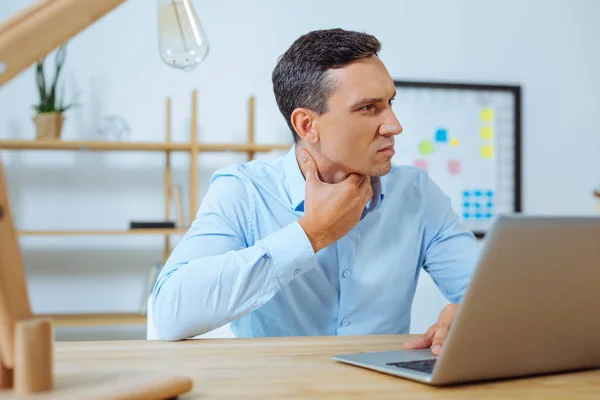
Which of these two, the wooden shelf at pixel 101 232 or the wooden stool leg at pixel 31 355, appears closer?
the wooden stool leg at pixel 31 355

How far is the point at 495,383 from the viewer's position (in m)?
0.75

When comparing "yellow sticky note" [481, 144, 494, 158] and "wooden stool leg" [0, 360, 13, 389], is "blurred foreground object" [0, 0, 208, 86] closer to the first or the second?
"wooden stool leg" [0, 360, 13, 389]

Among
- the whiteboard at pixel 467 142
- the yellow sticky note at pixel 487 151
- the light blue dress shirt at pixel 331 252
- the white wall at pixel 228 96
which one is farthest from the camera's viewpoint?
the yellow sticky note at pixel 487 151

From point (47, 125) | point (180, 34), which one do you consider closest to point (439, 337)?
point (180, 34)

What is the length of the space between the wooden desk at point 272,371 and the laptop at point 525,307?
2cm

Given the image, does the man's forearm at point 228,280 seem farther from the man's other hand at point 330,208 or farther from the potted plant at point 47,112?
the potted plant at point 47,112

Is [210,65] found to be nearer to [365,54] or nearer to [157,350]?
[365,54]

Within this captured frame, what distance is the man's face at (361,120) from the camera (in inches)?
57.6

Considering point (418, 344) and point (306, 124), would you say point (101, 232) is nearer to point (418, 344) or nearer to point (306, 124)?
point (306, 124)

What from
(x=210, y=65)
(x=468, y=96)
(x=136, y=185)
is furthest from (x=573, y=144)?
(x=136, y=185)

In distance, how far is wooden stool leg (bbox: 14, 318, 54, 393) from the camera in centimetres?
60

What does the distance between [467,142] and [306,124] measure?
1.98 metres


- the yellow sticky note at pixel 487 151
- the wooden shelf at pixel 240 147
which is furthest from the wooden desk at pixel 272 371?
the yellow sticky note at pixel 487 151

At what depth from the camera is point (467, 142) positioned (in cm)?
338
